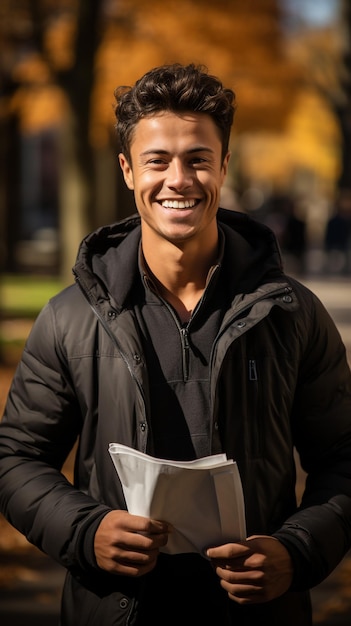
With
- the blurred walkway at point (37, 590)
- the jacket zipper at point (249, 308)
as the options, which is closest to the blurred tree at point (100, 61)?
the blurred walkway at point (37, 590)

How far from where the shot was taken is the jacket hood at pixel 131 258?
317cm

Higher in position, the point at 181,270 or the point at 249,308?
the point at 181,270

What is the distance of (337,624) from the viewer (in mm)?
5695

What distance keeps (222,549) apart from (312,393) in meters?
0.50

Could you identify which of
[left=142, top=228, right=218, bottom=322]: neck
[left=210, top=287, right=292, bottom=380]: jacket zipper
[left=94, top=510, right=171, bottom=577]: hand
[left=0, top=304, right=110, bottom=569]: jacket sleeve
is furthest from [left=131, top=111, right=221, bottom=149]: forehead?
[left=94, top=510, right=171, bottom=577]: hand

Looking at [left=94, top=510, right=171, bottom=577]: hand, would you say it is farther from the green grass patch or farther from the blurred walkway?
the green grass patch

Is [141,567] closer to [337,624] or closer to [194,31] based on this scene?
[337,624]

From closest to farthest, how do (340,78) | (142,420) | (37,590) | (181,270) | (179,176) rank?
(142,420), (179,176), (181,270), (37,590), (340,78)

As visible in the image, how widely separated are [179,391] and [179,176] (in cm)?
52

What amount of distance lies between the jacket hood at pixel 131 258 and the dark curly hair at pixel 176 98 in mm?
250

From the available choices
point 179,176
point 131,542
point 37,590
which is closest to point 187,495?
point 131,542

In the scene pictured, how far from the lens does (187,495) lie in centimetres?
287

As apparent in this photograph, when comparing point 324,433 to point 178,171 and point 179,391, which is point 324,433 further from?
point 178,171

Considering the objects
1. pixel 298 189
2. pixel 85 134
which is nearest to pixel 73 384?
pixel 85 134
